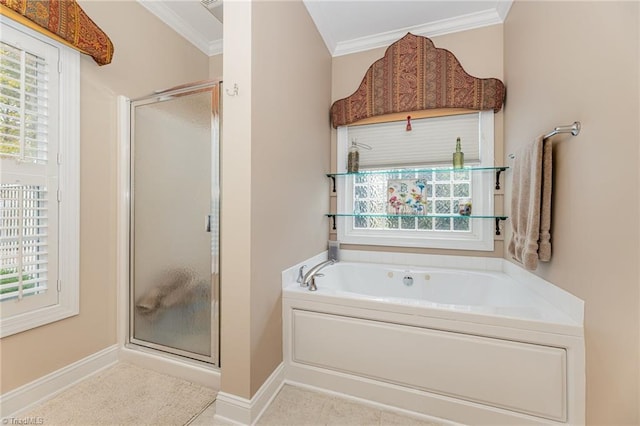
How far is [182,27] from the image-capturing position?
2443mm

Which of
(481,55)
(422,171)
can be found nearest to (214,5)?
(422,171)

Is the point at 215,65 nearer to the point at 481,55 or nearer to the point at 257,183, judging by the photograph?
the point at 257,183

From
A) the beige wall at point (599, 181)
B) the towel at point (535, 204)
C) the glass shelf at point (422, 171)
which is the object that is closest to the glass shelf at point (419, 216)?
the glass shelf at point (422, 171)

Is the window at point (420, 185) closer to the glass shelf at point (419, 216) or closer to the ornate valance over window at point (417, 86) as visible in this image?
the glass shelf at point (419, 216)

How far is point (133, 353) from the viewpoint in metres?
1.91

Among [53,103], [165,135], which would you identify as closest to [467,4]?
[165,135]

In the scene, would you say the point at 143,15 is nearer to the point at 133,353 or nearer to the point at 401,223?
the point at 133,353

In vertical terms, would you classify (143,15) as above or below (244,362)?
above

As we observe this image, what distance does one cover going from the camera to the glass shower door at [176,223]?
174 centimetres

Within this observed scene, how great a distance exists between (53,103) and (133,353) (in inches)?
65.6

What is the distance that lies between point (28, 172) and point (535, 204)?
273 centimetres

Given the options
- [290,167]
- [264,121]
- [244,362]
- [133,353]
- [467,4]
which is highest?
[467,4]

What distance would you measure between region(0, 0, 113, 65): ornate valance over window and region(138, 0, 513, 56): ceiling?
2.10ft

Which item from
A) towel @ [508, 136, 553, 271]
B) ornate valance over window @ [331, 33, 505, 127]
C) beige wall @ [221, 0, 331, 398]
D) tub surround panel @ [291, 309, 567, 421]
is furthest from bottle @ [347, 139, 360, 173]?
tub surround panel @ [291, 309, 567, 421]
